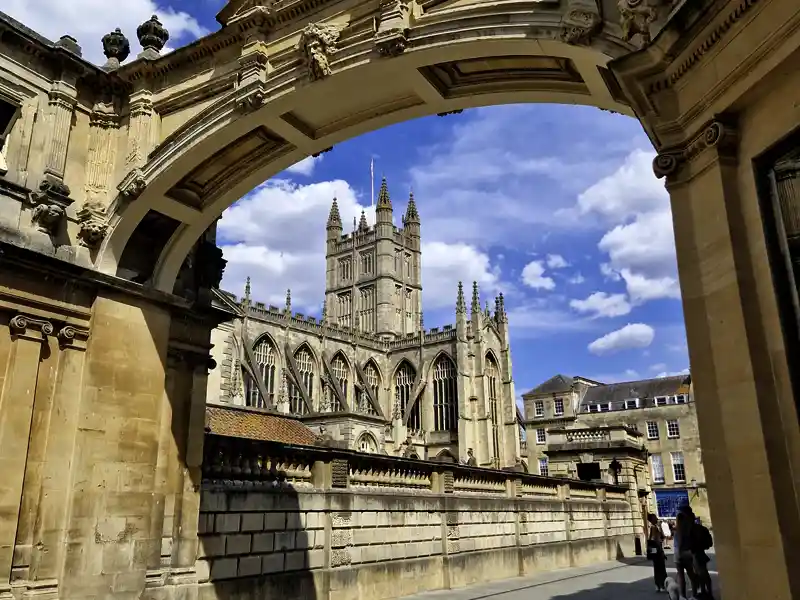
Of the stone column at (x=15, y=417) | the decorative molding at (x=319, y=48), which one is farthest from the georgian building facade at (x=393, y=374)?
the decorative molding at (x=319, y=48)

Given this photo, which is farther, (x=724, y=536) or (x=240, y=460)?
(x=240, y=460)

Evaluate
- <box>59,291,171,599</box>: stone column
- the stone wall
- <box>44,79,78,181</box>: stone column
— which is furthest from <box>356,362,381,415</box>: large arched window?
<box>44,79,78,181</box>: stone column

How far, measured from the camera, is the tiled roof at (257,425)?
18.7 m

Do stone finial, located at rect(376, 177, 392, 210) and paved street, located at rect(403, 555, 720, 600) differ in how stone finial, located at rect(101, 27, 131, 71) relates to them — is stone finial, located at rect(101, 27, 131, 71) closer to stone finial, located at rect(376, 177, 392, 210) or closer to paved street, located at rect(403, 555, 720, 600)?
paved street, located at rect(403, 555, 720, 600)

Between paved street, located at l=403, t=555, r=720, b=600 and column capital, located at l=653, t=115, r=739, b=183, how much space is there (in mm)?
10256

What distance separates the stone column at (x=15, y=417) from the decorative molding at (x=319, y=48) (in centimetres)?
450

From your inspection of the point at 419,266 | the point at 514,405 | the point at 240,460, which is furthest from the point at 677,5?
the point at 419,266

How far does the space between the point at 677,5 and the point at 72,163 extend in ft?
25.6

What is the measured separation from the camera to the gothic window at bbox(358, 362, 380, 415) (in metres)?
62.7

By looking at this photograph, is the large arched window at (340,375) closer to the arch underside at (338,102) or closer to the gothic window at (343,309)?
the gothic window at (343,309)

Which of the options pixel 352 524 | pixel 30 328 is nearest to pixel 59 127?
pixel 30 328

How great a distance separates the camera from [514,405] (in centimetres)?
6562

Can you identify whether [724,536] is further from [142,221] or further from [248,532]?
[142,221]

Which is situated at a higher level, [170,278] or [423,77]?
[423,77]
